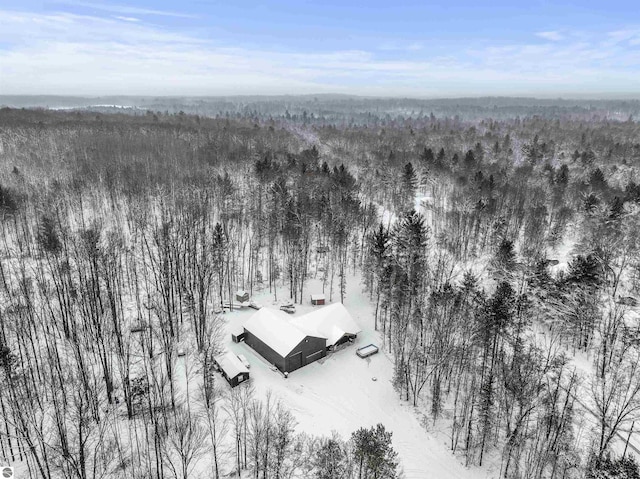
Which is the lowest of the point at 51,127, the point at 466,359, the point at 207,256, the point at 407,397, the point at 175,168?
the point at 407,397

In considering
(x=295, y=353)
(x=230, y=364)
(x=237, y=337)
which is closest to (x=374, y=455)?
(x=295, y=353)

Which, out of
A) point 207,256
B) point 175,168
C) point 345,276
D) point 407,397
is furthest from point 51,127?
point 407,397

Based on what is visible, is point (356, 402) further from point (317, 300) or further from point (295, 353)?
point (317, 300)

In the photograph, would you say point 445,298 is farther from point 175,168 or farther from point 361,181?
point 175,168

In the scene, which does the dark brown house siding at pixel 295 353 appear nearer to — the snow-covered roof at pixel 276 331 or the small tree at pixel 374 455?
the snow-covered roof at pixel 276 331

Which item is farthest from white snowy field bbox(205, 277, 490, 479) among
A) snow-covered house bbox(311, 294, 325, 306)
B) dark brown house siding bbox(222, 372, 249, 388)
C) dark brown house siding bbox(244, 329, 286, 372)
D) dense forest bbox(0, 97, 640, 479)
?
snow-covered house bbox(311, 294, 325, 306)

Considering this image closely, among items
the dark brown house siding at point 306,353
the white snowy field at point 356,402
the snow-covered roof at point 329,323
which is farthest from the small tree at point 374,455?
the snow-covered roof at point 329,323
